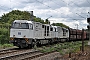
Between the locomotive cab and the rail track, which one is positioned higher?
the locomotive cab

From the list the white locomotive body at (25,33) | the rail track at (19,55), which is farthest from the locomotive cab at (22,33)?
the rail track at (19,55)

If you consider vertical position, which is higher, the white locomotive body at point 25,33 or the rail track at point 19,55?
the white locomotive body at point 25,33

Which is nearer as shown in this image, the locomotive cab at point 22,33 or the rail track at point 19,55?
the rail track at point 19,55

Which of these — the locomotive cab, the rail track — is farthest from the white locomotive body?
the rail track

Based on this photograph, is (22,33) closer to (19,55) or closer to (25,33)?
(25,33)

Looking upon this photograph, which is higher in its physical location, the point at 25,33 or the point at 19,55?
the point at 25,33

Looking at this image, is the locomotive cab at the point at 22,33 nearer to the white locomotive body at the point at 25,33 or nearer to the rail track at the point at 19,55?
the white locomotive body at the point at 25,33

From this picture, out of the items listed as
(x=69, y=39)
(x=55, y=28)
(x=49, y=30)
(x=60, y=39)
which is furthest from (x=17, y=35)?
(x=69, y=39)

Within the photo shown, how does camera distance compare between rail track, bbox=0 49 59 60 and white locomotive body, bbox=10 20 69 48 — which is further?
white locomotive body, bbox=10 20 69 48

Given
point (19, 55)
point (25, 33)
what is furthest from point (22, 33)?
point (19, 55)

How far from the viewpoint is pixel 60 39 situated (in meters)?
40.3

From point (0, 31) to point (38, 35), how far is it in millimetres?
11411

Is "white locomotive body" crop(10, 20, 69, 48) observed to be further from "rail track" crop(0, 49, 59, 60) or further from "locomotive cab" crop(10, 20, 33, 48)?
"rail track" crop(0, 49, 59, 60)

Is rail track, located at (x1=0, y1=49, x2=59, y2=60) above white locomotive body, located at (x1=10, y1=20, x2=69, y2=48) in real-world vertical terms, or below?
below
